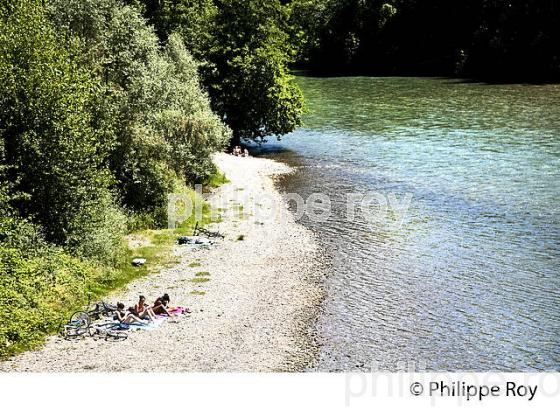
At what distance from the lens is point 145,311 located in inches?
1114

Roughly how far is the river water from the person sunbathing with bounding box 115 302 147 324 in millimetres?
7379

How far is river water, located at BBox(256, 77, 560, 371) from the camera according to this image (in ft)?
89.2

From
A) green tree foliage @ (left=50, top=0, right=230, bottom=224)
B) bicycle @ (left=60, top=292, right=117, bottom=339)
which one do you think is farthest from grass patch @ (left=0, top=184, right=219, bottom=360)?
green tree foliage @ (left=50, top=0, right=230, bottom=224)

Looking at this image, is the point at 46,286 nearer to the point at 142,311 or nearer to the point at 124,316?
the point at 124,316

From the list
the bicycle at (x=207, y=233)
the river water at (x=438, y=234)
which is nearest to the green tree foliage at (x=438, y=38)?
the river water at (x=438, y=234)

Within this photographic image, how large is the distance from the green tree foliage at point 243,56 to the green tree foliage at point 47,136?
2977 centimetres

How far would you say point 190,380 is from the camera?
23484mm

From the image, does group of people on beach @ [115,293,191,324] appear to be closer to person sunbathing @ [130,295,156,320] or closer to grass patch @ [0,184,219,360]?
person sunbathing @ [130,295,156,320]

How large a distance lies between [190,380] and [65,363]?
467cm

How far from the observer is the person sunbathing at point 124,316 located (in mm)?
27734

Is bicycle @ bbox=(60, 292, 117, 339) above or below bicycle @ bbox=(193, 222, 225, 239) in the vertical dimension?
below

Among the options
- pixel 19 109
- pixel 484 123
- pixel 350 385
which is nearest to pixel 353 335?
pixel 350 385

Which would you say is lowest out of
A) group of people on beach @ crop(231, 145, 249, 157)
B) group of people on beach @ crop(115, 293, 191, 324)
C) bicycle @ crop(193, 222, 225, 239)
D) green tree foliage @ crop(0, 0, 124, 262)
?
group of people on beach @ crop(115, 293, 191, 324)

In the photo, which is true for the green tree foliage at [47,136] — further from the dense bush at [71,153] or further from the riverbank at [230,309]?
the riverbank at [230,309]
